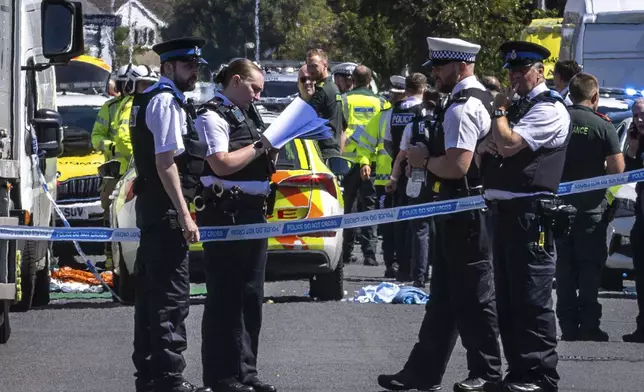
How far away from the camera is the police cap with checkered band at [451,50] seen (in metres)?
8.56

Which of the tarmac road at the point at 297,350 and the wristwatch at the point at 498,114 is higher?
the wristwatch at the point at 498,114

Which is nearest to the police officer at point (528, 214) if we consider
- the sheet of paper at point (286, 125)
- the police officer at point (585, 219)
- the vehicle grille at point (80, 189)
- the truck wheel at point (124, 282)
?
the sheet of paper at point (286, 125)

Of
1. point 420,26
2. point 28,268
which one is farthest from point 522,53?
point 420,26

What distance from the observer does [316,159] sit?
13250 mm

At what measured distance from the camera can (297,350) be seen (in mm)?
10609

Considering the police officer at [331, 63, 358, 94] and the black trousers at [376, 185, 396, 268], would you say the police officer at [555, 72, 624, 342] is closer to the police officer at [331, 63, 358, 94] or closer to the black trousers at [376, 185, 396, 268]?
the black trousers at [376, 185, 396, 268]

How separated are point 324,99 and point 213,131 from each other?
680cm

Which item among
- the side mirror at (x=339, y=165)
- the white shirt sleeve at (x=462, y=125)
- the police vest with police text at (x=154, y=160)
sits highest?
the white shirt sleeve at (x=462, y=125)

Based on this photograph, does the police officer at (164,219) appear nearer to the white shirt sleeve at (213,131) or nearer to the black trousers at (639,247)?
the white shirt sleeve at (213,131)

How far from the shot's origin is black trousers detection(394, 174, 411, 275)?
15.4 meters

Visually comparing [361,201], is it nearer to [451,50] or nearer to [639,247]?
[639,247]

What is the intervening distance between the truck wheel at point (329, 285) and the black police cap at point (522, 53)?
464 centimetres

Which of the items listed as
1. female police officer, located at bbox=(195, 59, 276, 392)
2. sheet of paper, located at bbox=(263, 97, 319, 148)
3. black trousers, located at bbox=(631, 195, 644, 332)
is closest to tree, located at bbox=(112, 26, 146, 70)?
black trousers, located at bbox=(631, 195, 644, 332)

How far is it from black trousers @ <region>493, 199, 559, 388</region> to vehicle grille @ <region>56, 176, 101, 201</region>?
8.92m
